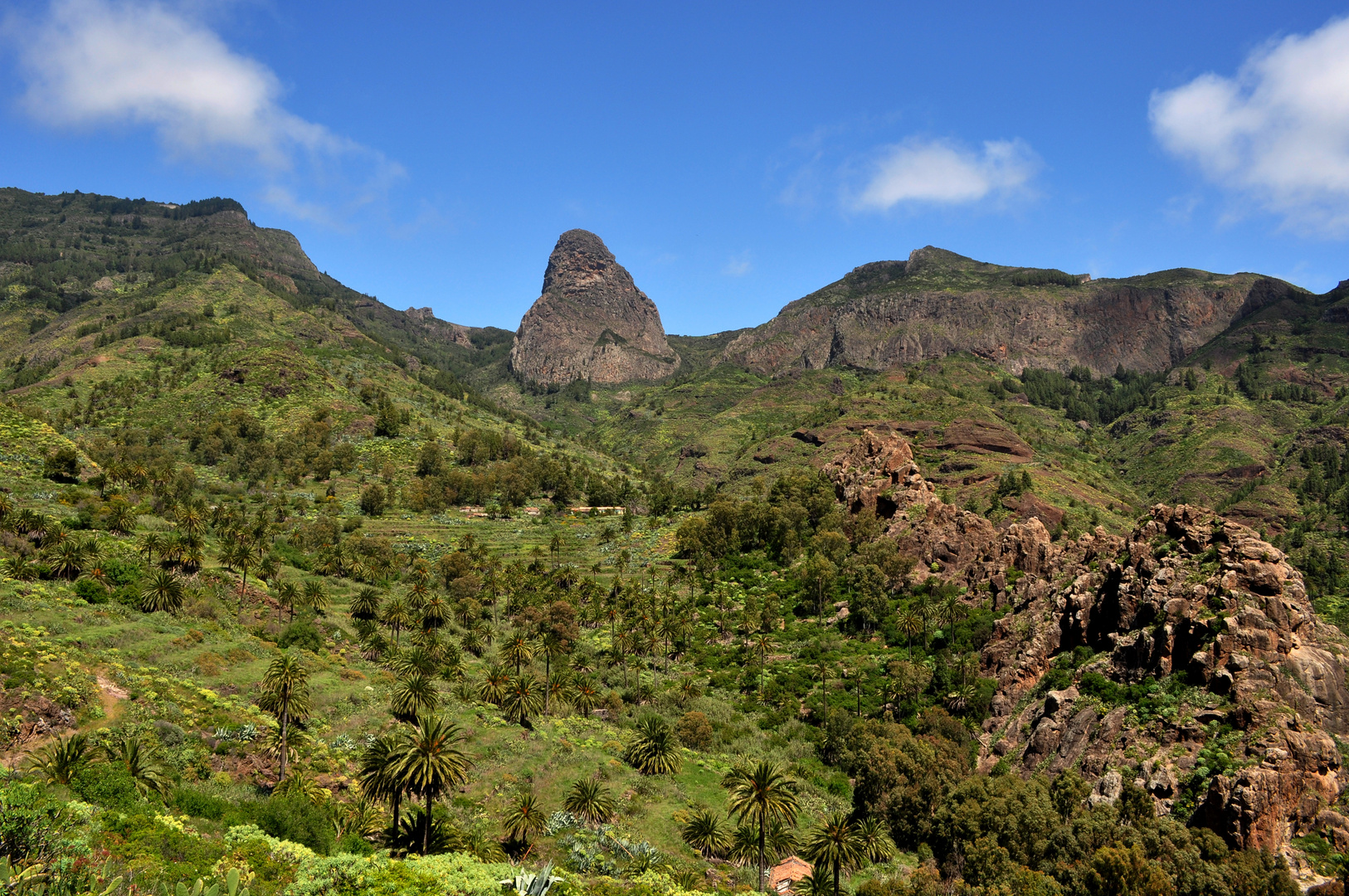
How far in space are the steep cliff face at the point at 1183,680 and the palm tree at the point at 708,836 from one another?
32225mm

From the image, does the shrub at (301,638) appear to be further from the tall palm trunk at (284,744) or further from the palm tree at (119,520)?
the tall palm trunk at (284,744)

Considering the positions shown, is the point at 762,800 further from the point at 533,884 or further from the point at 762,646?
the point at 762,646

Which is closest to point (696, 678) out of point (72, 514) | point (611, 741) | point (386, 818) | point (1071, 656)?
point (611, 741)

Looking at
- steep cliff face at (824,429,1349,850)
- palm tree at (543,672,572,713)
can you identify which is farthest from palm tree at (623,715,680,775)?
steep cliff face at (824,429,1349,850)

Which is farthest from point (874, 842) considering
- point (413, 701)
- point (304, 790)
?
point (304, 790)

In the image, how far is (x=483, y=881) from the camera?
102ft

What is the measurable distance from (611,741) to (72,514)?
7070cm

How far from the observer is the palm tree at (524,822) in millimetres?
49812

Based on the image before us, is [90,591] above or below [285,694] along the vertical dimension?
above

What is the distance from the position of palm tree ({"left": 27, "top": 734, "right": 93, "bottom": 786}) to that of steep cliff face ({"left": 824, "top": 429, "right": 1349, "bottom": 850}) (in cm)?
7078

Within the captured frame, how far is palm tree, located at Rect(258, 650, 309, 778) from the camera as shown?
160ft

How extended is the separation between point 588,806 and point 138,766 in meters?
31.3

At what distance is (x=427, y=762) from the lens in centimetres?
4184

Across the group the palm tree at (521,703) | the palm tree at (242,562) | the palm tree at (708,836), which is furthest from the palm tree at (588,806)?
the palm tree at (242,562)
